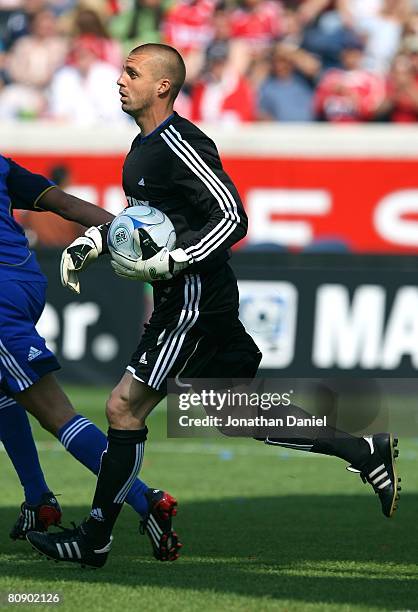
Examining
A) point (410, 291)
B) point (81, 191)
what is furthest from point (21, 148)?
point (410, 291)

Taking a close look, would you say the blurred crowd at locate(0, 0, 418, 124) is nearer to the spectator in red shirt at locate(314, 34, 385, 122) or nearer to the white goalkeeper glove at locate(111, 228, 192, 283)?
the spectator in red shirt at locate(314, 34, 385, 122)

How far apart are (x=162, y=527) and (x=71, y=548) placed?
0.45 meters

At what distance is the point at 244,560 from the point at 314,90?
10401 millimetres

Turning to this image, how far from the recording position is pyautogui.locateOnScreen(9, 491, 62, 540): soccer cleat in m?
5.99

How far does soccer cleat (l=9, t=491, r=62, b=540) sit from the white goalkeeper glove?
1370 millimetres

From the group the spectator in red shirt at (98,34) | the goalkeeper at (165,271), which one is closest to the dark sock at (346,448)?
the goalkeeper at (165,271)

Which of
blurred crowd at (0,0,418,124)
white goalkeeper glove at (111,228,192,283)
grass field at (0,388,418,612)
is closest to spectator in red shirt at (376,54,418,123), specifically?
blurred crowd at (0,0,418,124)

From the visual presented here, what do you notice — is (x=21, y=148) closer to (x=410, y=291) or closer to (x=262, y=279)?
(x=262, y=279)

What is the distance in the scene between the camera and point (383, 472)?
5586 millimetres

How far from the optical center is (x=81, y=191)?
15234mm

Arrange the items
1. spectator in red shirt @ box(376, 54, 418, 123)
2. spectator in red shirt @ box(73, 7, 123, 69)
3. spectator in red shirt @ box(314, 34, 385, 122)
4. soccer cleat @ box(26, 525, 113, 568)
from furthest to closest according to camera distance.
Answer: spectator in red shirt @ box(73, 7, 123, 69) → spectator in red shirt @ box(314, 34, 385, 122) → spectator in red shirt @ box(376, 54, 418, 123) → soccer cleat @ box(26, 525, 113, 568)

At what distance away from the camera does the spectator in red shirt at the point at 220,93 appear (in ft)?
50.0

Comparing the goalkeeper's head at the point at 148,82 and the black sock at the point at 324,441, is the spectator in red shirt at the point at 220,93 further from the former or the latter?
the black sock at the point at 324,441

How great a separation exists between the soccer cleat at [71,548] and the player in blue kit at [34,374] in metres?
0.03
